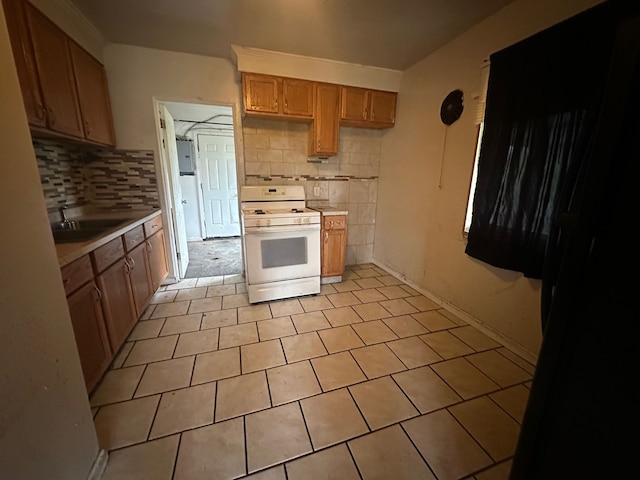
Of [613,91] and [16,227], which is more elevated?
[613,91]

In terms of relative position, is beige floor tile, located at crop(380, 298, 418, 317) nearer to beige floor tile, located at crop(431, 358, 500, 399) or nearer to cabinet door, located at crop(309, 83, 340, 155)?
beige floor tile, located at crop(431, 358, 500, 399)

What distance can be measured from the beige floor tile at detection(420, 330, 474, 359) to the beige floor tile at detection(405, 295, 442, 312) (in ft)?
1.26

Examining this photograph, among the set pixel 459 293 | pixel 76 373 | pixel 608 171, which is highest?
pixel 608 171

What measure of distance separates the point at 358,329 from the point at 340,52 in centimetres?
265

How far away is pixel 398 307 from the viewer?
99.8 inches

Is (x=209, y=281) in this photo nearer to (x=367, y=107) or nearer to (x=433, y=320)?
(x=433, y=320)

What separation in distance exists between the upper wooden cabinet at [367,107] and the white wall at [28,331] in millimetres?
2600

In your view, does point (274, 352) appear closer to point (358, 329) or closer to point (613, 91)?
point (358, 329)

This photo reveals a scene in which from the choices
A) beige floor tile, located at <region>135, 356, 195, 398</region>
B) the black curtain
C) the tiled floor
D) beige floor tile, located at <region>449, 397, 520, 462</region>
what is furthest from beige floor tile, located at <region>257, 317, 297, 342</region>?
the black curtain

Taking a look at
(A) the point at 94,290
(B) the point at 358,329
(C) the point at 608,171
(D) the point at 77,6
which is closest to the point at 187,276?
(A) the point at 94,290

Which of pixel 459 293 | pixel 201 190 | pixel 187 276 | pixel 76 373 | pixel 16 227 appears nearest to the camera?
pixel 16 227

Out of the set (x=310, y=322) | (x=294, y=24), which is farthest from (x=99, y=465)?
(x=294, y=24)

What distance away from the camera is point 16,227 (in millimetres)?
771

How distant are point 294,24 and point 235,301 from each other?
253 centimetres
